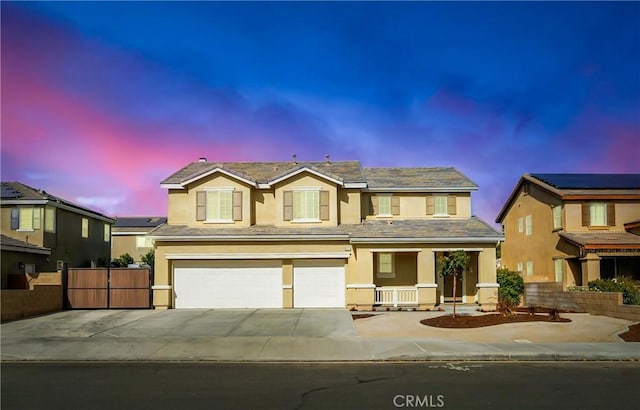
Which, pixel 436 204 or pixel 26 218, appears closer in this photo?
pixel 436 204

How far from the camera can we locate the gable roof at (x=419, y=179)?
29922 millimetres

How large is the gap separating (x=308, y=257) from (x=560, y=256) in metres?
13.9

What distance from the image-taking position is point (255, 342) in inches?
693

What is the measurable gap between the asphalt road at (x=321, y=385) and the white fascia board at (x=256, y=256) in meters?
12.0

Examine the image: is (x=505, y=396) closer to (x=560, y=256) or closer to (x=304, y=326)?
(x=304, y=326)

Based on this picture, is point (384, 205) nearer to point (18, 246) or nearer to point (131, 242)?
point (18, 246)

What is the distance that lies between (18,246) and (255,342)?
16332mm

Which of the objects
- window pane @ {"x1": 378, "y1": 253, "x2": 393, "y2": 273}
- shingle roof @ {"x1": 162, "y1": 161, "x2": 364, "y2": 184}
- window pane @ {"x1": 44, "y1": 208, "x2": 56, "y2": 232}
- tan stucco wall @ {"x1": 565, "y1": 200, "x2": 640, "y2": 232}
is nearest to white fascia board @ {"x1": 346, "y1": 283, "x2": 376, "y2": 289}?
window pane @ {"x1": 378, "y1": 253, "x2": 393, "y2": 273}

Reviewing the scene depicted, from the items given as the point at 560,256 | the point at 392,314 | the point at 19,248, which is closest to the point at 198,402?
the point at 392,314

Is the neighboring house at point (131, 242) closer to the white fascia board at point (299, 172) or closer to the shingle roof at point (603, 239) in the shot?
the white fascia board at point (299, 172)

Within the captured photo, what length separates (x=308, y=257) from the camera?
26.8 meters

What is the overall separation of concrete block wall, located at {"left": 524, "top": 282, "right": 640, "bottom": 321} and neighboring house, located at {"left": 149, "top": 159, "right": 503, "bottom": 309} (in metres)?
3.11

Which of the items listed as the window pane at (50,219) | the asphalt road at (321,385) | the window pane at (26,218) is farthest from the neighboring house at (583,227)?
the window pane at (26,218)

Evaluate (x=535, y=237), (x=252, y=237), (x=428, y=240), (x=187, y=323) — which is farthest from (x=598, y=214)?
(x=187, y=323)
